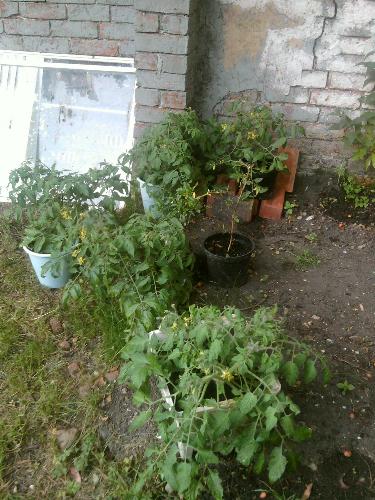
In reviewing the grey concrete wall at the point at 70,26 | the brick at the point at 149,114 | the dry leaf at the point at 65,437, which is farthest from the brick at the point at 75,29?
the dry leaf at the point at 65,437

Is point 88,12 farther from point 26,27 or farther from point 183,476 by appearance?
point 183,476

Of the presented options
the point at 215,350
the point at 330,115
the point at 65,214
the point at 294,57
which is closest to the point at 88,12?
the point at 294,57

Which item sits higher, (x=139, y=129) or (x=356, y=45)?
(x=356, y=45)

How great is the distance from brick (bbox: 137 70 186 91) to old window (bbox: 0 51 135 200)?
400 mm

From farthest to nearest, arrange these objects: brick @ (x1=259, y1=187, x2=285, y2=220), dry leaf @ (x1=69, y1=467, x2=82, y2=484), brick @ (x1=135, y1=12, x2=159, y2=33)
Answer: brick @ (x1=259, y1=187, x2=285, y2=220) < brick @ (x1=135, y1=12, x2=159, y2=33) < dry leaf @ (x1=69, y1=467, x2=82, y2=484)

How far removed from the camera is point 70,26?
3512 mm

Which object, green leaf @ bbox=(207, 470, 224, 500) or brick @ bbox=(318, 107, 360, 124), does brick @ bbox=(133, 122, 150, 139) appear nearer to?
brick @ bbox=(318, 107, 360, 124)

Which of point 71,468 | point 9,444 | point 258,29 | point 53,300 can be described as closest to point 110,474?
point 71,468

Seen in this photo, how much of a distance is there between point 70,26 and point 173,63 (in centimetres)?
97

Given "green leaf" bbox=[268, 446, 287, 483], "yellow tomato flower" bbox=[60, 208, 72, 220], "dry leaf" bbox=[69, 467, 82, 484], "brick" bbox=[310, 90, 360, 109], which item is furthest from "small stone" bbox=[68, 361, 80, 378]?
"brick" bbox=[310, 90, 360, 109]

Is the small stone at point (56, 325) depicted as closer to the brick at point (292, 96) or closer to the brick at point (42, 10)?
the brick at point (292, 96)

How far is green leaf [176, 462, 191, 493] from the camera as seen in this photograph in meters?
1.48

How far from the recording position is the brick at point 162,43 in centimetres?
302

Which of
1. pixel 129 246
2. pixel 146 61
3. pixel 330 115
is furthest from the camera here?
pixel 330 115
